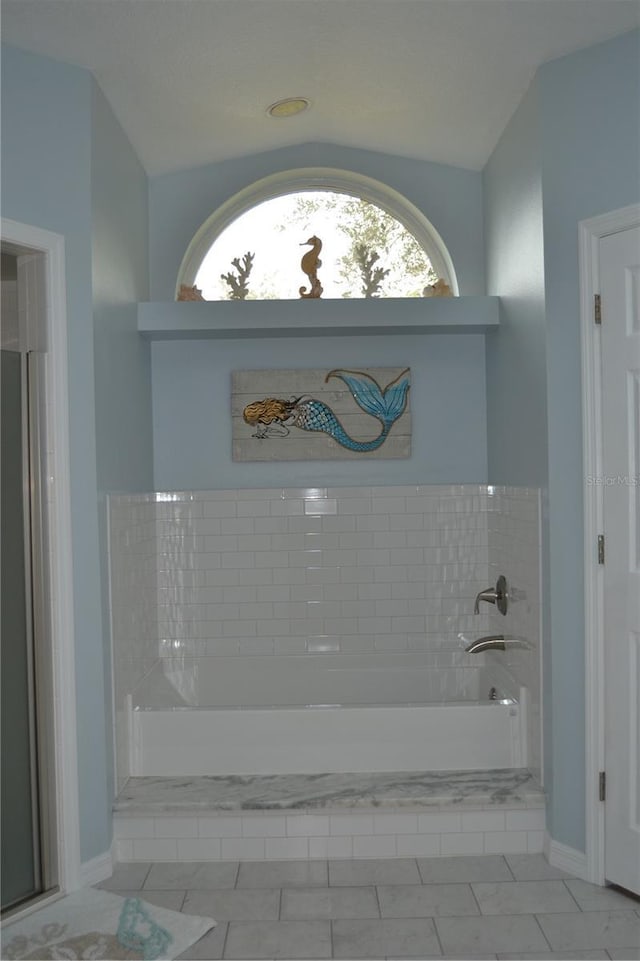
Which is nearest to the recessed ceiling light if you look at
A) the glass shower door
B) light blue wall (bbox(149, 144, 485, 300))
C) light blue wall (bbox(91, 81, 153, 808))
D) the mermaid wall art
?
light blue wall (bbox(149, 144, 485, 300))

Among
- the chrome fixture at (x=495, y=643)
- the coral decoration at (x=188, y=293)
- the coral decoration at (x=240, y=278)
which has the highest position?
the coral decoration at (x=240, y=278)

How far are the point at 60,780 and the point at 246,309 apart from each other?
6.83 ft

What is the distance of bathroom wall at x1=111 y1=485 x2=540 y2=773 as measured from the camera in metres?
4.44

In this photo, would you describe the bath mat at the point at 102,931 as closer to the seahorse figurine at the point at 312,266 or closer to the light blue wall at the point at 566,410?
the light blue wall at the point at 566,410

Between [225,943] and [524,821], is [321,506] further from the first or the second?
[225,943]

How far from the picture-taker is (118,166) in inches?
145

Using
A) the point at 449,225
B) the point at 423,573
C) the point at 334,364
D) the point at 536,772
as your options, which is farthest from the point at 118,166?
the point at 536,772

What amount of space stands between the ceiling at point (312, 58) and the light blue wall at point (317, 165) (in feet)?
0.80

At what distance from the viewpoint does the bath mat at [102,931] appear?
266 cm

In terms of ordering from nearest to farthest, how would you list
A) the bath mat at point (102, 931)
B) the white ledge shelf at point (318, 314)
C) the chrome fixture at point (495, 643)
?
1. the bath mat at point (102, 931)
2. the chrome fixture at point (495, 643)
3. the white ledge shelf at point (318, 314)

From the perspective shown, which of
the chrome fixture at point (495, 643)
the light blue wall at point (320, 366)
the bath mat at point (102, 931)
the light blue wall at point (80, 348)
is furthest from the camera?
the light blue wall at point (320, 366)

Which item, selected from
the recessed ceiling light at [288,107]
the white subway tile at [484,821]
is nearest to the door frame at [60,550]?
the recessed ceiling light at [288,107]

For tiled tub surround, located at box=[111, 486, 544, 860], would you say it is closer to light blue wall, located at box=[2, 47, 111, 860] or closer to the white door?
light blue wall, located at box=[2, 47, 111, 860]

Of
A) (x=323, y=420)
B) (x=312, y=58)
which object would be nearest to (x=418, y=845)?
(x=323, y=420)
